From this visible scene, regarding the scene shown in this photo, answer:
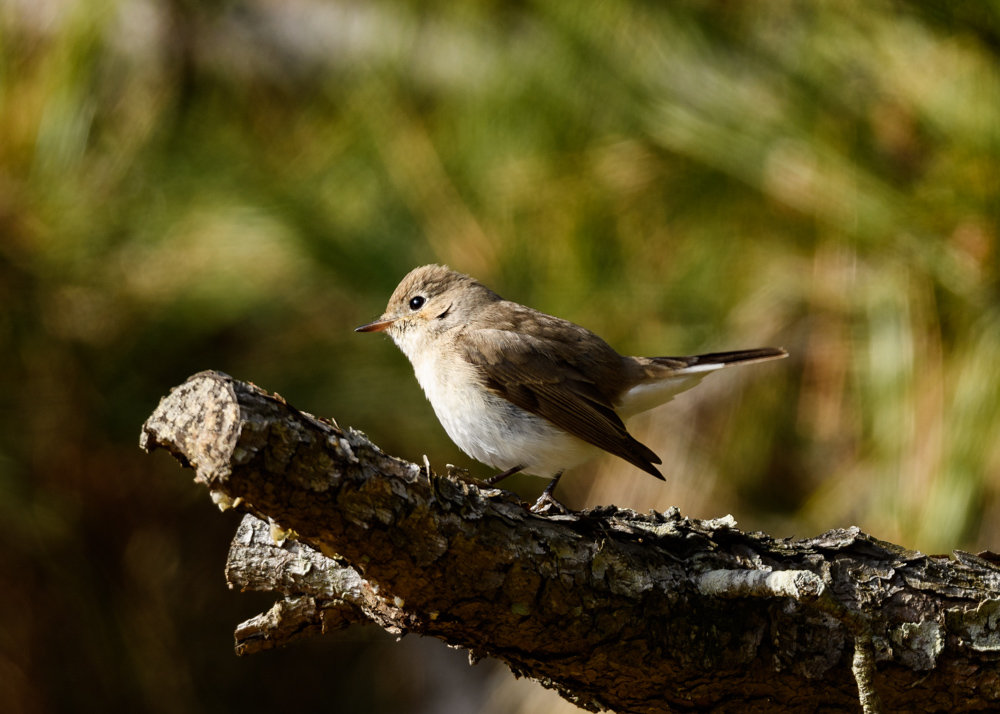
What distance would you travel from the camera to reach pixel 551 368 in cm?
295

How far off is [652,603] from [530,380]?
1189 mm

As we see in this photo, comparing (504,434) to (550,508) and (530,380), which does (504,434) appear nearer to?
(530,380)

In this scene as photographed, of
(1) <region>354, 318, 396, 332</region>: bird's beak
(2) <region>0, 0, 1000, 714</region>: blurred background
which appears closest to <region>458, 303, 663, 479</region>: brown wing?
(1) <region>354, 318, 396, 332</region>: bird's beak

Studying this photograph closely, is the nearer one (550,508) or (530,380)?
(550,508)

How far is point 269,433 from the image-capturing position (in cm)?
136

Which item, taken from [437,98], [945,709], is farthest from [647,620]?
[437,98]

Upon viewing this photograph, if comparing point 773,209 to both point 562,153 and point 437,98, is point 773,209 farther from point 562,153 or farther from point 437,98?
point 437,98

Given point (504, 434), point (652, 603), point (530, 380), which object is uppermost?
point (530, 380)

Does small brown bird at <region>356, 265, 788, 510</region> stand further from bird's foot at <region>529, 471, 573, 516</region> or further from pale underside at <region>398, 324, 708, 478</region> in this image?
bird's foot at <region>529, 471, 573, 516</region>

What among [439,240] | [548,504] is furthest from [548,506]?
[439,240]

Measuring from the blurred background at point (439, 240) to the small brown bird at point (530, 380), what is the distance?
429mm

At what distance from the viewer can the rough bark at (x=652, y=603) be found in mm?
1617

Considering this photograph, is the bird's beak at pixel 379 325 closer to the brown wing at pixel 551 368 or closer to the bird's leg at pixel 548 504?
the brown wing at pixel 551 368

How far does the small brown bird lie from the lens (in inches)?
111
